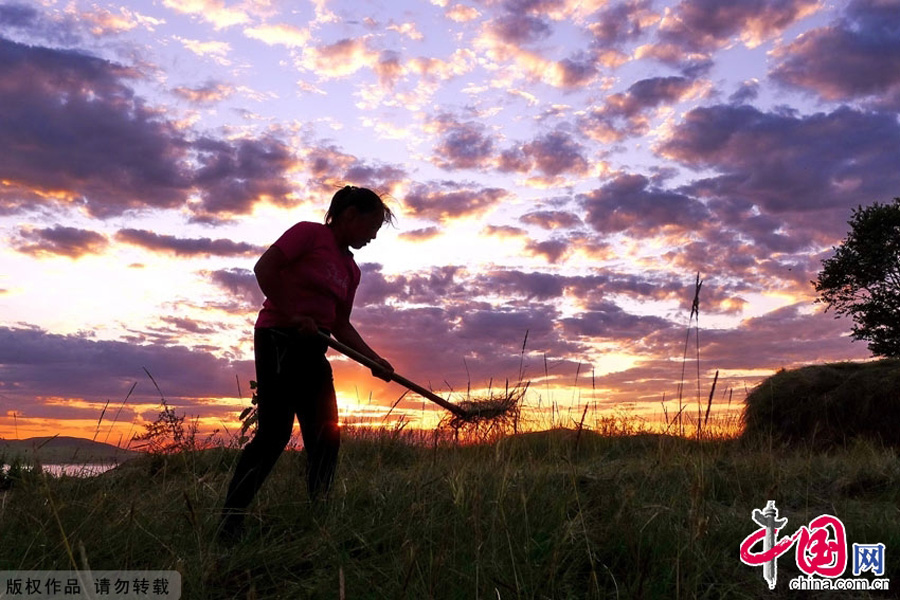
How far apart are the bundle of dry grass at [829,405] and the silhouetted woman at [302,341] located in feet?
23.3

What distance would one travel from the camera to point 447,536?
328cm

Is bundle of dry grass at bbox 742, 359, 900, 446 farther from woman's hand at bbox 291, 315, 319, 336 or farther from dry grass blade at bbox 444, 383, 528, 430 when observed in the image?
woman's hand at bbox 291, 315, 319, 336

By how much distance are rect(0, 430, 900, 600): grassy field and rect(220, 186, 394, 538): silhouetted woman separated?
0.24 meters

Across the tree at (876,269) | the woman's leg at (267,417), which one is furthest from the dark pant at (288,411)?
the tree at (876,269)

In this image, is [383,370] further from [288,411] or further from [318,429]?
[288,411]

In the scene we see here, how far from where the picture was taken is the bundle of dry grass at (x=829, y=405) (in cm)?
950

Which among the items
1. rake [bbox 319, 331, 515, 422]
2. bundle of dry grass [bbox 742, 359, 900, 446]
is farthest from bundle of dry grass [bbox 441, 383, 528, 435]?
bundle of dry grass [bbox 742, 359, 900, 446]

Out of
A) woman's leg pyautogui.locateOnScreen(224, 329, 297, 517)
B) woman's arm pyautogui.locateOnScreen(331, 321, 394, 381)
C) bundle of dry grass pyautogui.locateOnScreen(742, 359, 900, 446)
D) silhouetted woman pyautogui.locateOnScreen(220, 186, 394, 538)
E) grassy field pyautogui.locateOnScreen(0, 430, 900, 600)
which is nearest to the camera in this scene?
grassy field pyautogui.locateOnScreen(0, 430, 900, 600)

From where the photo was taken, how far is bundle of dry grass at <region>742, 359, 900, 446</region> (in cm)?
950

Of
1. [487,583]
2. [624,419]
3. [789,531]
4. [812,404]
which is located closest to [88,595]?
[487,583]

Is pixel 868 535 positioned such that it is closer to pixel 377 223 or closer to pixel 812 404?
pixel 377 223

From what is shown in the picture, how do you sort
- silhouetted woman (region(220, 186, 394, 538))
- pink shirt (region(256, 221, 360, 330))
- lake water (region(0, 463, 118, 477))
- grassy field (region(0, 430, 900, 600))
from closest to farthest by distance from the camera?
1. grassy field (region(0, 430, 900, 600))
2. silhouetted woman (region(220, 186, 394, 538))
3. pink shirt (region(256, 221, 360, 330))
4. lake water (region(0, 463, 118, 477))

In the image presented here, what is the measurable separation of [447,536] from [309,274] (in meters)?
1.73

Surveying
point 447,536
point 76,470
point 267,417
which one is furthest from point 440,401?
point 76,470
